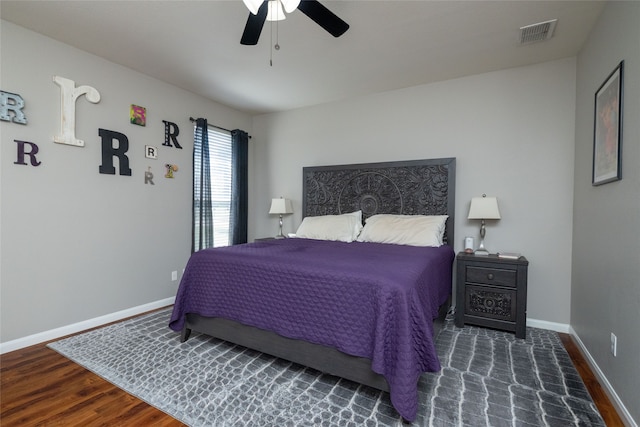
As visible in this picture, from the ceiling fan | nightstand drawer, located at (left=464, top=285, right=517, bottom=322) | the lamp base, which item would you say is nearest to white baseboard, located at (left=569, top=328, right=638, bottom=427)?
nightstand drawer, located at (left=464, top=285, right=517, bottom=322)

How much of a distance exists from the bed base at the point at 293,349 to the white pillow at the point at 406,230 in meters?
1.47

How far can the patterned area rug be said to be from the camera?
63.2 inches

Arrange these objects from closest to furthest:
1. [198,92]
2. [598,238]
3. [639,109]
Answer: [639,109], [598,238], [198,92]

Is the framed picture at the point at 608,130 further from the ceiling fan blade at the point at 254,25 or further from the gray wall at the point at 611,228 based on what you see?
the ceiling fan blade at the point at 254,25

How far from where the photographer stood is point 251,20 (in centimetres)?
175

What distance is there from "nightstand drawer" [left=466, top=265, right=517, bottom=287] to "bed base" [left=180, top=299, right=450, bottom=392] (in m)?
1.54

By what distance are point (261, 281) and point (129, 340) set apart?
141cm

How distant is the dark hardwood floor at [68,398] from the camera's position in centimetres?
159

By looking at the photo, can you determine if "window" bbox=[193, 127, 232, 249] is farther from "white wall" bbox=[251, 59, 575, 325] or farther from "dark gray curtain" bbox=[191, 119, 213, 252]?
"white wall" bbox=[251, 59, 575, 325]

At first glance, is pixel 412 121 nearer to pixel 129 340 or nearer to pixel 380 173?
pixel 380 173

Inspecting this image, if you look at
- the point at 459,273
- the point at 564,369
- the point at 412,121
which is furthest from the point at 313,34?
the point at 564,369

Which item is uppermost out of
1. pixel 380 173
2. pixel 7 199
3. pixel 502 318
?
pixel 380 173

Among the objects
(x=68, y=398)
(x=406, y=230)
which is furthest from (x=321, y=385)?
(x=406, y=230)

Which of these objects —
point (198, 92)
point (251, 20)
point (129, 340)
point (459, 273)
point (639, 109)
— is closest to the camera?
point (639, 109)
